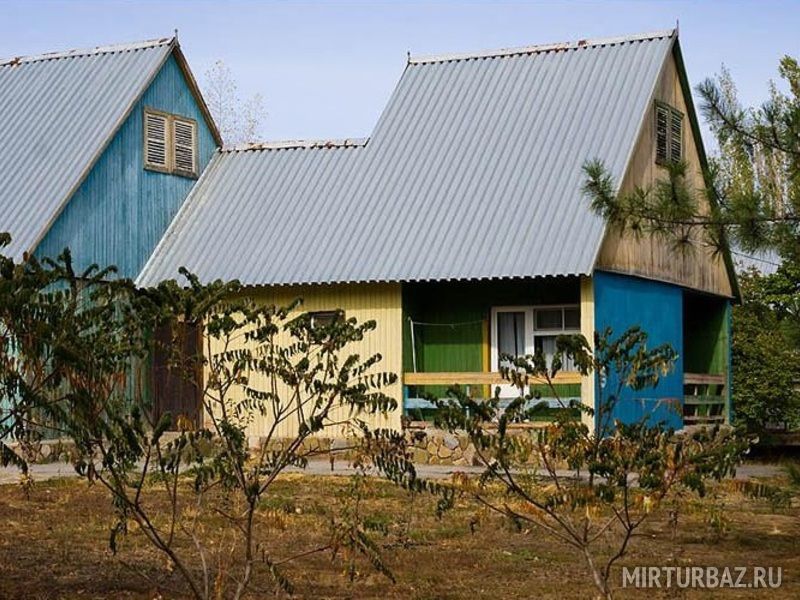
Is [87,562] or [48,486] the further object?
[48,486]

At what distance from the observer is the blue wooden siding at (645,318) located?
2330cm

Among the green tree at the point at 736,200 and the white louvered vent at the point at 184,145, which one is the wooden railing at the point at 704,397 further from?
the green tree at the point at 736,200

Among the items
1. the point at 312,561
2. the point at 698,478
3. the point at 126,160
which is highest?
the point at 126,160

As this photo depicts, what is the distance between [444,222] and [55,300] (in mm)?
15476

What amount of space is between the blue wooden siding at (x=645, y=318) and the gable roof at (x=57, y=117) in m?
9.21

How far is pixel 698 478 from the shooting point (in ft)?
27.9

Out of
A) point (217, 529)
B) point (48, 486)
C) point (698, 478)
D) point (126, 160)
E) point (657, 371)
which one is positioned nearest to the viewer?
point (698, 478)

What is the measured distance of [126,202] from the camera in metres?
26.1

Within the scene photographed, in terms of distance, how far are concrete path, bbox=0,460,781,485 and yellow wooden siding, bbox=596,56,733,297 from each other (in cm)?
348

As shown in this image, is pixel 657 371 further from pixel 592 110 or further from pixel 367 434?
pixel 592 110

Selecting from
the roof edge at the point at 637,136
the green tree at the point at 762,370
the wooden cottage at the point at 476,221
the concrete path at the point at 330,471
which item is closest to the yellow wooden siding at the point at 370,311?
the wooden cottage at the point at 476,221

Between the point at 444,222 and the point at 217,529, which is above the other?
the point at 444,222

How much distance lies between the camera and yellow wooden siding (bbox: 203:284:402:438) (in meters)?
24.1

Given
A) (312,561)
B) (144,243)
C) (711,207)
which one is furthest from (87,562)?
(144,243)
